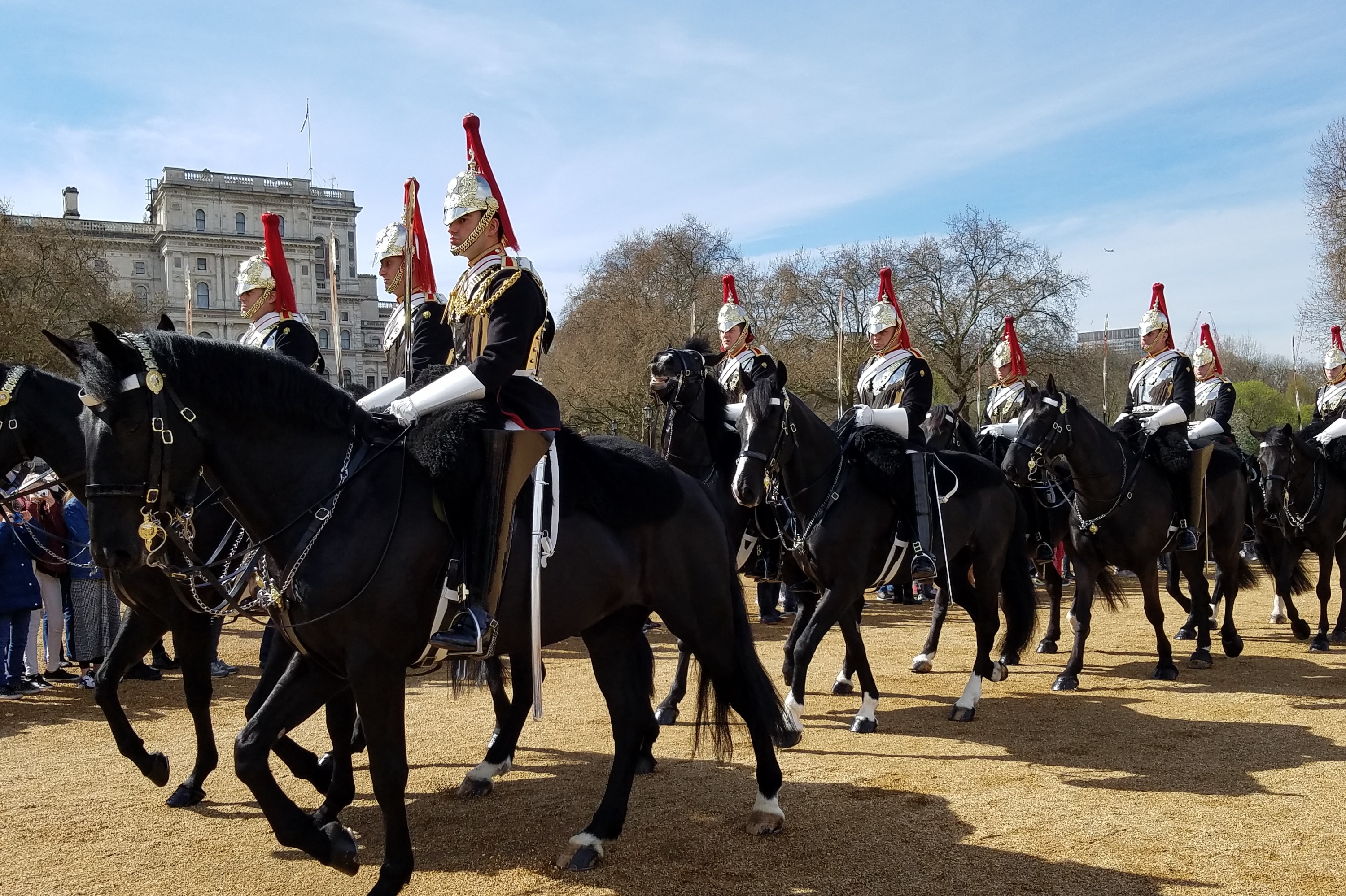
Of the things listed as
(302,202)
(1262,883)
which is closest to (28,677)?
(1262,883)

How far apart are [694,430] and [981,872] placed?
17.0ft

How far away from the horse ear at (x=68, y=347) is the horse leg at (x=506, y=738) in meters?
3.08

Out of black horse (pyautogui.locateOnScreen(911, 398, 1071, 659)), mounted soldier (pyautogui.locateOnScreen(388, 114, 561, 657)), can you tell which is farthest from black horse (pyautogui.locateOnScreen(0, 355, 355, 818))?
black horse (pyautogui.locateOnScreen(911, 398, 1071, 659))

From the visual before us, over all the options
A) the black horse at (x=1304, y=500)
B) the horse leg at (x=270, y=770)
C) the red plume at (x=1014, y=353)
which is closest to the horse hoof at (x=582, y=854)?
the horse leg at (x=270, y=770)

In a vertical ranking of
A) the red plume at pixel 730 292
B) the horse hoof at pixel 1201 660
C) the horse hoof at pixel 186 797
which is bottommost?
the horse hoof at pixel 1201 660

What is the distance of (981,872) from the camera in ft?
16.2

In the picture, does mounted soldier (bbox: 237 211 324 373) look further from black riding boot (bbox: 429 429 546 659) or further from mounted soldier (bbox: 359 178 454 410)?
black riding boot (bbox: 429 429 546 659)

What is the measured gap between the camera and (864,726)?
26.0 feet

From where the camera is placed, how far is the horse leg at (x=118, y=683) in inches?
252

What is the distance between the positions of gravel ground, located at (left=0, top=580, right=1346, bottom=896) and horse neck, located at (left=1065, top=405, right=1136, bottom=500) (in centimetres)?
169

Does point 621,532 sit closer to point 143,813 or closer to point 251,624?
point 143,813

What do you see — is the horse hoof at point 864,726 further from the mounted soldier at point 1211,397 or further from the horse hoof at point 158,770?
the mounted soldier at point 1211,397

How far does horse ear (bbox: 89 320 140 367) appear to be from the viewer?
3.96m

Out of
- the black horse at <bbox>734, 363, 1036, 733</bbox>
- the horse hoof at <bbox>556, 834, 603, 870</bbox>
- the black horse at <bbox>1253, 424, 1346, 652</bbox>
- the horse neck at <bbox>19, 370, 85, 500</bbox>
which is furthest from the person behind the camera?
the black horse at <bbox>1253, 424, 1346, 652</bbox>
